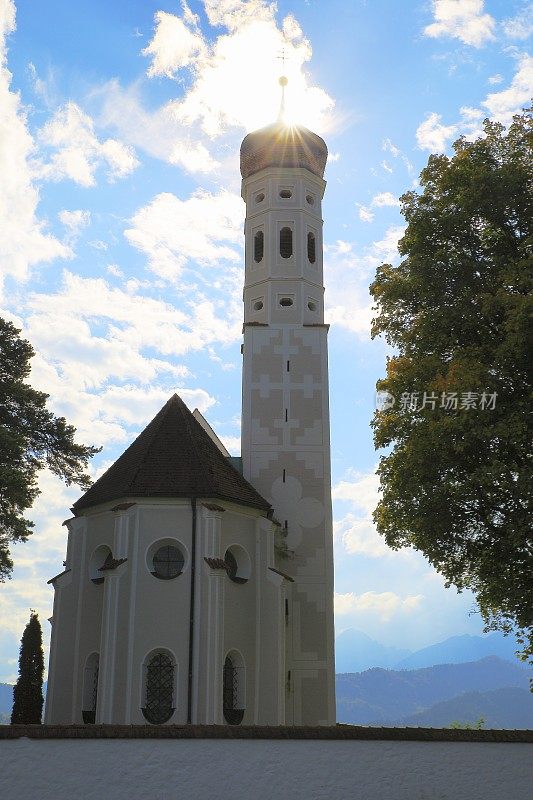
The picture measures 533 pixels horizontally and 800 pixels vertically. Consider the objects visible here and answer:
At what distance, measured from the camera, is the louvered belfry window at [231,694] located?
82.1 feet

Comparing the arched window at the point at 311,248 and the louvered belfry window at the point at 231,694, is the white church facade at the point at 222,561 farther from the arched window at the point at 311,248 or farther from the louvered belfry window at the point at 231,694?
the arched window at the point at 311,248

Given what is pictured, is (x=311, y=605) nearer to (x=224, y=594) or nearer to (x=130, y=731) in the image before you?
(x=224, y=594)

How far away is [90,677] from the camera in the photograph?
25.8 m

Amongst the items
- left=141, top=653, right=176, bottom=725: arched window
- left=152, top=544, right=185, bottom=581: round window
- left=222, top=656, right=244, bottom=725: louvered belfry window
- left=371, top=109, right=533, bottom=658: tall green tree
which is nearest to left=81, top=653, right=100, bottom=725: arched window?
left=141, top=653, right=176, bottom=725: arched window

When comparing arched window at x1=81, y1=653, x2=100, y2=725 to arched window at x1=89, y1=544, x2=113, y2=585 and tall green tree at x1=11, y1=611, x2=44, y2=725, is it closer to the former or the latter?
tall green tree at x1=11, y1=611, x2=44, y2=725

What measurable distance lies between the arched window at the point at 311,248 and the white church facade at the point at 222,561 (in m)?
0.75

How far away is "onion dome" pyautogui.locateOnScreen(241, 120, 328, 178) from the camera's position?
121 feet

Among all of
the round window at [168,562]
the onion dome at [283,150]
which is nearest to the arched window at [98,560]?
the round window at [168,562]

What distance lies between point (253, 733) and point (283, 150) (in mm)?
28385

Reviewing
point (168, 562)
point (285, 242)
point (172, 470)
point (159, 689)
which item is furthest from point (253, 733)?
point (285, 242)

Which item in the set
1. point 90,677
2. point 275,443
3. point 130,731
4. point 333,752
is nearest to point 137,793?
point 130,731

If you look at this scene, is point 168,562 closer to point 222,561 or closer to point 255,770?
point 222,561

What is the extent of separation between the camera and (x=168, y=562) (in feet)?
84.1

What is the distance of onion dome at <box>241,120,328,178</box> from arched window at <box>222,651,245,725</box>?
70.2 ft
